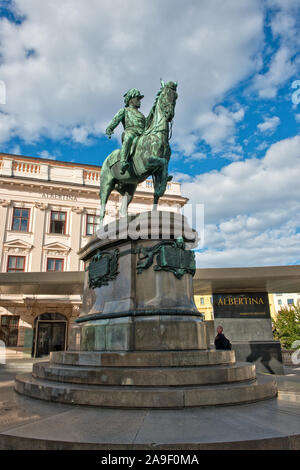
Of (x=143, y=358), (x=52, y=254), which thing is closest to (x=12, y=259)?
(x=52, y=254)

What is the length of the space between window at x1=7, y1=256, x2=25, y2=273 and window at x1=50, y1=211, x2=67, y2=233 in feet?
11.1

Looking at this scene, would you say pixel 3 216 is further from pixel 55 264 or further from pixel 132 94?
pixel 132 94

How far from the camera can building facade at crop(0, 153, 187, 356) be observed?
24.3 m

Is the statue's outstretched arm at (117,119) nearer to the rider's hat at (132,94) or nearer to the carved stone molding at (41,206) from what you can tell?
the rider's hat at (132,94)

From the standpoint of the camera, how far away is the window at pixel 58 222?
2753 cm

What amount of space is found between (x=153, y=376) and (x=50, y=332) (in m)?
22.9

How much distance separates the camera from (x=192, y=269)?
6129mm

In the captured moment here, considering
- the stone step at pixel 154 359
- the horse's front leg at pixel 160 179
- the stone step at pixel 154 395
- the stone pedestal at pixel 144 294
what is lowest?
the stone step at pixel 154 395

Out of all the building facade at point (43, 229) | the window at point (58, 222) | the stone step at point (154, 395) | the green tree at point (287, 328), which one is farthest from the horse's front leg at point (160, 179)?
the green tree at point (287, 328)

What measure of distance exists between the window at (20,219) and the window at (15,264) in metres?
2.34

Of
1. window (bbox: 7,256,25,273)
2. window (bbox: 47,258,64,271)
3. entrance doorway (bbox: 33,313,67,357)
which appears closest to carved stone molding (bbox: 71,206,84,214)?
window (bbox: 47,258,64,271)

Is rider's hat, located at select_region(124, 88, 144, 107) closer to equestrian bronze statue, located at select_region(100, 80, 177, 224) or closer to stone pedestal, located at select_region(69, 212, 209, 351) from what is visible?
equestrian bronze statue, located at select_region(100, 80, 177, 224)

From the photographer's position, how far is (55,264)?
87.4ft

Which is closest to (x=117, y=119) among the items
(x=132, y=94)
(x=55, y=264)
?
(x=132, y=94)
